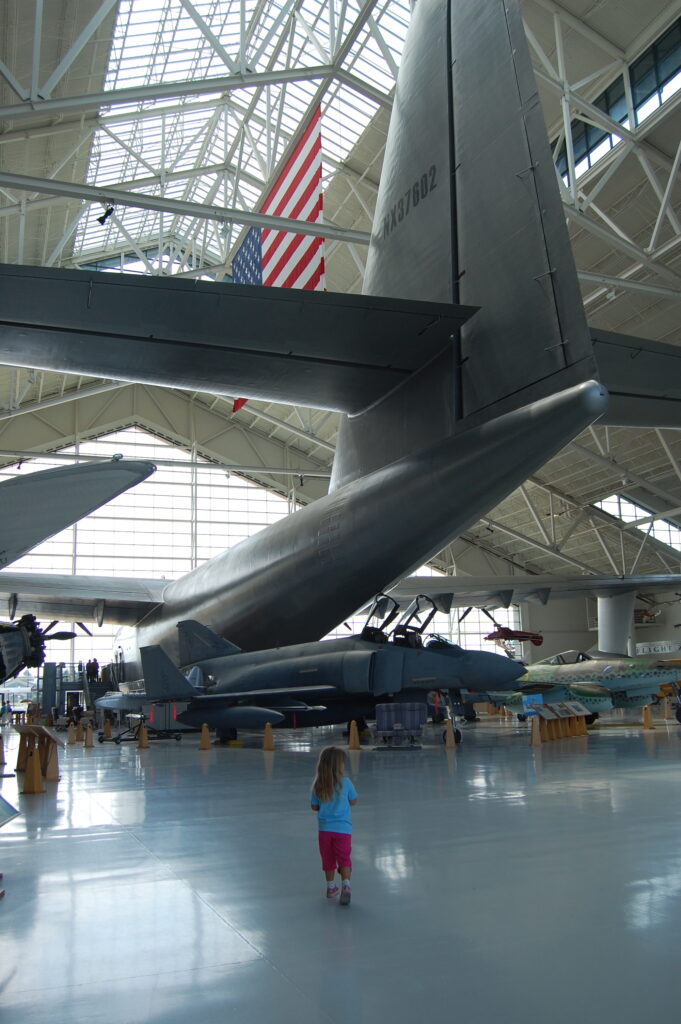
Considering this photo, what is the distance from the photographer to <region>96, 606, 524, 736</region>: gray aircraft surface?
13562 millimetres

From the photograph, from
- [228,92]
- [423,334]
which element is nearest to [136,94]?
[423,334]

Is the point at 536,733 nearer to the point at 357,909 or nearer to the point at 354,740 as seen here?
the point at 354,740

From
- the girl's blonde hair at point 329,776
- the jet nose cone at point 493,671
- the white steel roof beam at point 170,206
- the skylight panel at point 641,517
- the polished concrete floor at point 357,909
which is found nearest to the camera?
the polished concrete floor at point 357,909

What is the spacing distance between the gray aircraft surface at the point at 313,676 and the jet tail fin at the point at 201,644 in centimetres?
2

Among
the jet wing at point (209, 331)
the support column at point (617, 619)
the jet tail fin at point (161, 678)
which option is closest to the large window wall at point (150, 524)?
the support column at point (617, 619)

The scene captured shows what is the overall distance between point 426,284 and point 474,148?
1.81m

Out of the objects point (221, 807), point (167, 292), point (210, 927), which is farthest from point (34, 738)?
point (210, 927)

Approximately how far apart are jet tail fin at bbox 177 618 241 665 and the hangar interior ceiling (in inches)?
363

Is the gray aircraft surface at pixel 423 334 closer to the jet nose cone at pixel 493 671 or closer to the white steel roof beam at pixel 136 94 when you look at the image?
the jet nose cone at pixel 493 671

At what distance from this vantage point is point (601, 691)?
19.3 m

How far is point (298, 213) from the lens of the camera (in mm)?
16609

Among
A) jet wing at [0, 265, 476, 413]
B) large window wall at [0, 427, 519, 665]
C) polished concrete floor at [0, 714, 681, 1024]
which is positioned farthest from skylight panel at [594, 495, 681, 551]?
polished concrete floor at [0, 714, 681, 1024]

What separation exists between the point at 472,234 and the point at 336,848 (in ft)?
25.8

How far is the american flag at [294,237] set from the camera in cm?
1595
